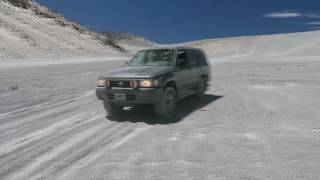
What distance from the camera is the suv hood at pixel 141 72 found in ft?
32.4

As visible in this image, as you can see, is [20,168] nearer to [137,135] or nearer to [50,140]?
[50,140]

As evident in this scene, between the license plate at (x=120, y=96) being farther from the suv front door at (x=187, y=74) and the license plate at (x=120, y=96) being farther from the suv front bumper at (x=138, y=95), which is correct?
the suv front door at (x=187, y=74)

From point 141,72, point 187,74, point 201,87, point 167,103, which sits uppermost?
point 141,72

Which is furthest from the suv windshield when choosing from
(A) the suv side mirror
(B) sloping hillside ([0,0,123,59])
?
(B) sloping hillside ([0,0,123,59])

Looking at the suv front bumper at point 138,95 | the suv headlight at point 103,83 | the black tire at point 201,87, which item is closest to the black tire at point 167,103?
the suv front bumper at point 138,95

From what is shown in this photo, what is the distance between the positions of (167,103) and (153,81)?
0.87 metres

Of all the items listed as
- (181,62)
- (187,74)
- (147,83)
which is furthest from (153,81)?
(187,74)

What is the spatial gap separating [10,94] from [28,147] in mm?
8056

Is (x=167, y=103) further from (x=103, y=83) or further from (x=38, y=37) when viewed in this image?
(x=38, y=37)

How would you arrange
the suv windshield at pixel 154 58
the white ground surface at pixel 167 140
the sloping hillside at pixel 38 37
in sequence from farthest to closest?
1. the sloping hillside at pixel 38 37
2. the suv windshield at pixel 154 58
3. the white ground surface at pixel 167 140

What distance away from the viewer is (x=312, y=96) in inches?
532

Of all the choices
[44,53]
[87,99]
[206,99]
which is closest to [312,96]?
[206,99]

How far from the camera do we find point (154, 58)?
11.5 m

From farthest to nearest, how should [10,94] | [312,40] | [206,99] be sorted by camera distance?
1. [312,40]
2. [10,94]
3. [206,99]
